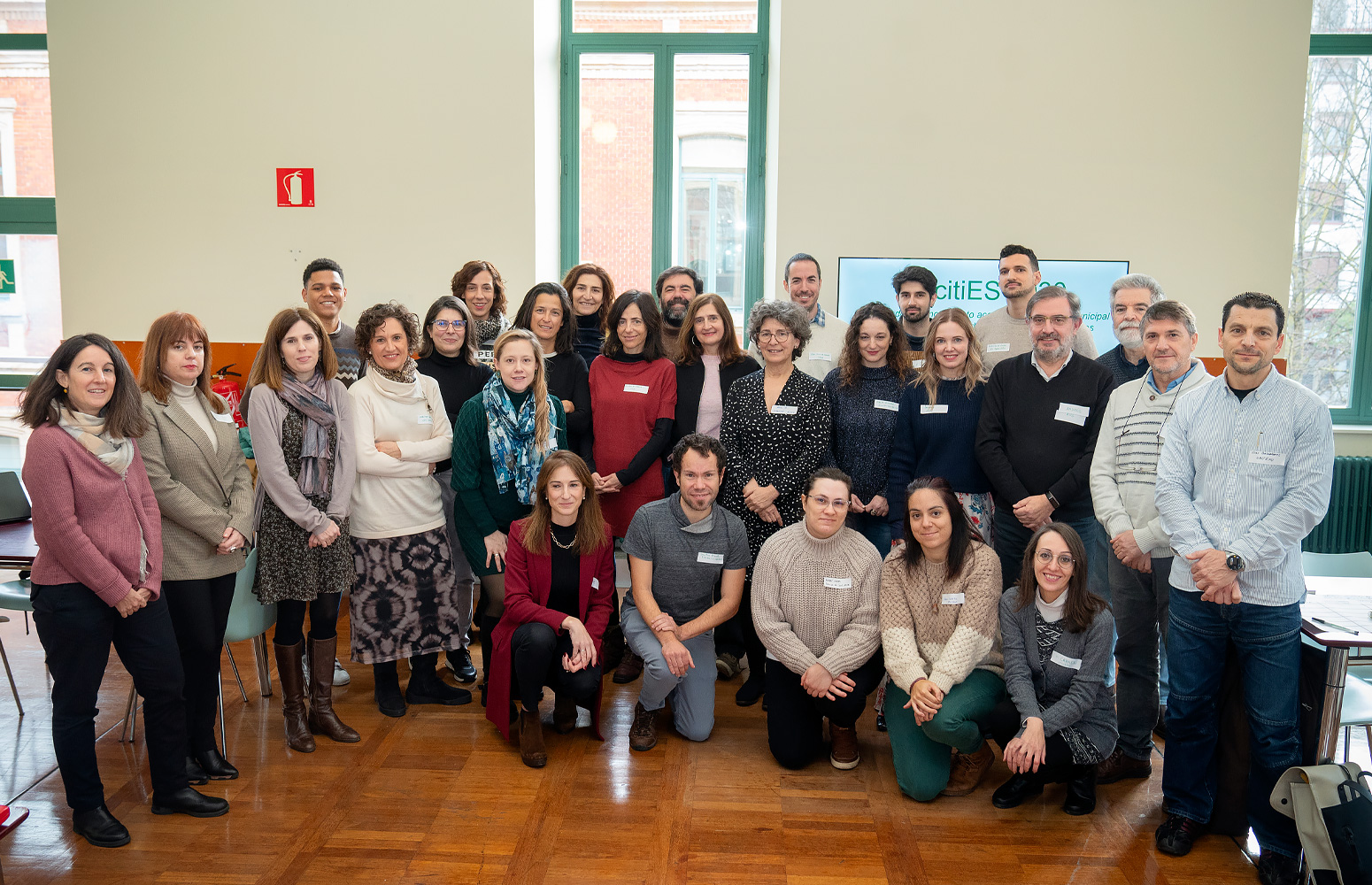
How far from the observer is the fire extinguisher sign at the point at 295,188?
539 cm

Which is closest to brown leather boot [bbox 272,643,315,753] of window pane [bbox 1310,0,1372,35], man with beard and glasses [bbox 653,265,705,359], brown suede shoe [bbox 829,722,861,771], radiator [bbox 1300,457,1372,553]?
brown suede shoe [bbox 829,722,861,771]

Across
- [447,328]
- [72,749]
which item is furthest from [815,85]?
[72,749]

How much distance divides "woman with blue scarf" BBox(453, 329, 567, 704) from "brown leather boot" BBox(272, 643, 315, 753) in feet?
2.18

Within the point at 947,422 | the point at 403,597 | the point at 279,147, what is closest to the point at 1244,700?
the point at 947,422

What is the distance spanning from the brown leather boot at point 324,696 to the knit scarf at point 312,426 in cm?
59

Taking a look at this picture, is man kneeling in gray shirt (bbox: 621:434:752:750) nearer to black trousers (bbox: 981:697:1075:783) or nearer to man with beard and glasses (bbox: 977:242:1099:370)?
black trousers (bbox: 981:697:1075:783)

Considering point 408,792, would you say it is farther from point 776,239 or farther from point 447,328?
point 776,239

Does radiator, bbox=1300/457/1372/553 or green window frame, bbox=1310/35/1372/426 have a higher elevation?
green window frame, bbox=1310/35/1372/426

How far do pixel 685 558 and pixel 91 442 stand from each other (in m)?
1.89

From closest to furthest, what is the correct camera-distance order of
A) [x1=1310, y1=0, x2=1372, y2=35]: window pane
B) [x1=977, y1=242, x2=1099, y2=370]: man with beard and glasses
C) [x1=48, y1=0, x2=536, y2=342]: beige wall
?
[x1=977, y1=242, x2=1099, y2=370]: man with beard and glasses < [x1=48, y1=0, x2=536, y2=342]: beige wall < [x1=1310, y1=0, x2=1372, y2=35]: window pane

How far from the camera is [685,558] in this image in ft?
10.4

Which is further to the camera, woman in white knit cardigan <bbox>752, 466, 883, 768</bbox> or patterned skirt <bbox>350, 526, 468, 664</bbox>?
patterned skirt <bbox>350, 526, 468, 664</bbox>

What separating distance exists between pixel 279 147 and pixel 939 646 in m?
5.03

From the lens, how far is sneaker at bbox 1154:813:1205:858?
2438mm
